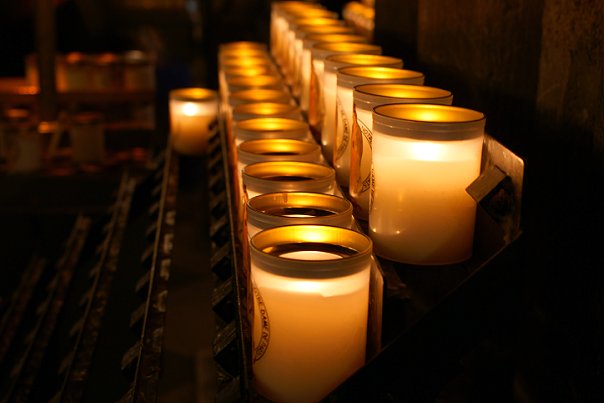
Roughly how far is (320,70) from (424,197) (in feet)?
2.73

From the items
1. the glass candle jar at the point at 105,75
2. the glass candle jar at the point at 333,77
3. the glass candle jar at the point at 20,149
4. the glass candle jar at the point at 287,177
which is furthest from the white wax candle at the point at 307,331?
the glass candle jar at the point at 105,75

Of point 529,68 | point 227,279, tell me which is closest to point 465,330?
point 227,279

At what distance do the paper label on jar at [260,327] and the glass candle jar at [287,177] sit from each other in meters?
0.33

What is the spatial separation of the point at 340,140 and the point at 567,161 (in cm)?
47

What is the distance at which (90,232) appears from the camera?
3.55 m

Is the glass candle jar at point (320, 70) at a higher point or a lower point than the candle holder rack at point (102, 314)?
higher

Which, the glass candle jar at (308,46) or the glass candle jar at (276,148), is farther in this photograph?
the glass candle jar at (308,46)

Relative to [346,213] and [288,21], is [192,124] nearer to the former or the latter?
[288,21]

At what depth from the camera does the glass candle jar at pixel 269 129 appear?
1.88 metres

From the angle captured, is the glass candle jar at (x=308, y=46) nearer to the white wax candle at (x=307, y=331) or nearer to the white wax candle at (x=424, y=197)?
the white wax candle at (x=424, y=197)

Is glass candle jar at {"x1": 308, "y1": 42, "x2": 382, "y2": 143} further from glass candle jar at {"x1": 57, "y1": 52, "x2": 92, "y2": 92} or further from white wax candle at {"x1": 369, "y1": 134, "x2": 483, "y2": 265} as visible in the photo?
glass candle jar at {"x1": 57, "y1": 52, "x2": 92, "y2": 92}

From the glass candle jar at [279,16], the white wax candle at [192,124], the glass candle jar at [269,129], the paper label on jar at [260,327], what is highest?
the glass candle jar at [279,16]

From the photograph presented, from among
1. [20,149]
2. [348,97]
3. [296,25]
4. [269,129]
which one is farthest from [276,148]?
[20,149]

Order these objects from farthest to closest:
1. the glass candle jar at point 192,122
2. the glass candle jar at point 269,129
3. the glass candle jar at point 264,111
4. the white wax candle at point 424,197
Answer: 1. the glass candle jar at point 192,122
2. the glass candle jar at point 264,111
3. the glass candle jar at point 269,129
4. the white wax candle at point 424,197
